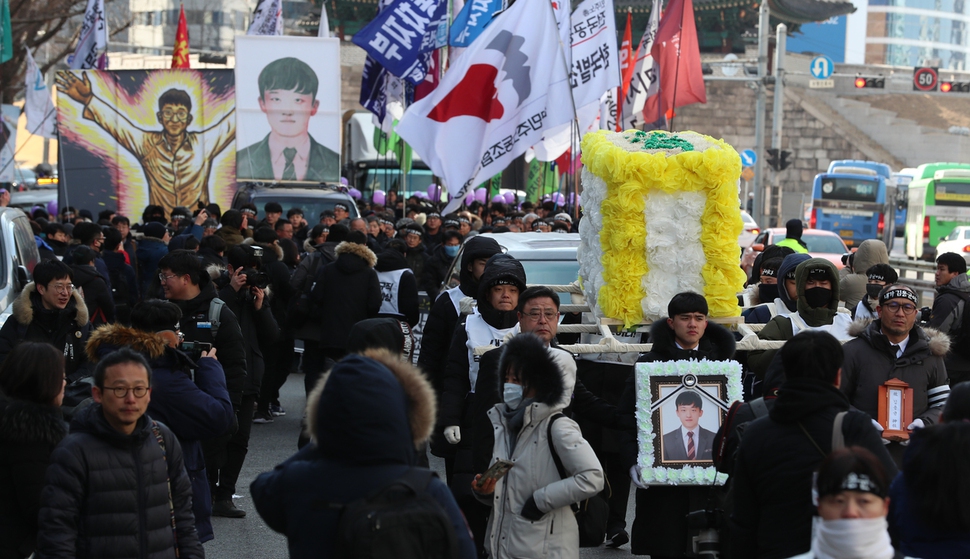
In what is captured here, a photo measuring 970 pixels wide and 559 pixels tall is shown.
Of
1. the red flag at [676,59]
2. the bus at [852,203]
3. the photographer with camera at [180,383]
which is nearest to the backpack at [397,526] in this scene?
the photographer with camera at [180,383]

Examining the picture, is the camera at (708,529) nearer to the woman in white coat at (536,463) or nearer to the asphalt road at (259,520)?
the woman in white coat at (536,463)

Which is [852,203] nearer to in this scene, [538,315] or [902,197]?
[902,197]

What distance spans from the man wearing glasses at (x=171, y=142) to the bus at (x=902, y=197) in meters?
26.1

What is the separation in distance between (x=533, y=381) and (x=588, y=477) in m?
0.41

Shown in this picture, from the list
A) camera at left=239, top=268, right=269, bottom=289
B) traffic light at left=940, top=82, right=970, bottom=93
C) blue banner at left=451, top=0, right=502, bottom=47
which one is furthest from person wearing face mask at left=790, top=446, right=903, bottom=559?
traffic light at left=940, top=82, right=970, bottom=93

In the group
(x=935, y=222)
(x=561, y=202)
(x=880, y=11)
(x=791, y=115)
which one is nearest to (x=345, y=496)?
(x=561, y=202)

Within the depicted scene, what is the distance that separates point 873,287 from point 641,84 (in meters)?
10.5

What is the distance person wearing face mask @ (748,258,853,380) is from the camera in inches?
245

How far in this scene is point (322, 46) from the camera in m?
16.9

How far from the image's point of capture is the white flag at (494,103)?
37.0ft

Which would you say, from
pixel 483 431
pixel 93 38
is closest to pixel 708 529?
pixel 483 431

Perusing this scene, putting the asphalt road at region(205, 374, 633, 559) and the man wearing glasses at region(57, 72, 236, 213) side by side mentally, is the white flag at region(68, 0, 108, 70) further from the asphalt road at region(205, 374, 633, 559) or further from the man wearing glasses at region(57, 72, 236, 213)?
the asphalt road at region(205, 374, 633, 559)

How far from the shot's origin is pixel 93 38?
21609mm

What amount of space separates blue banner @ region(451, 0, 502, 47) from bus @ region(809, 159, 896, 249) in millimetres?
25320
